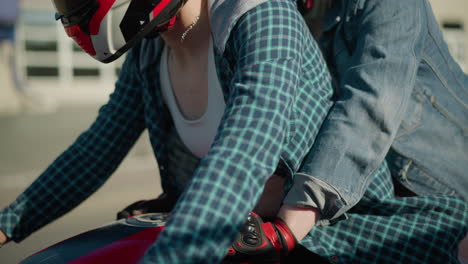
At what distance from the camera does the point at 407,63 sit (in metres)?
1.81

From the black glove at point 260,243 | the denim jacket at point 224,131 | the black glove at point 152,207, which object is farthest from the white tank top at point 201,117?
the black glove at point 260,243

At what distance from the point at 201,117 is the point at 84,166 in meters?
0.54

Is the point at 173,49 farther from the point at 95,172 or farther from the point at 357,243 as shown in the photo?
the point at 357,243

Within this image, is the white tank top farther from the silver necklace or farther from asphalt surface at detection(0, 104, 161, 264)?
asphalt surface at detection(0, 104, 161, 264)

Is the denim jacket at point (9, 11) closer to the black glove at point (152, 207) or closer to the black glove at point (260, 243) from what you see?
the black glove at point (152, 207)

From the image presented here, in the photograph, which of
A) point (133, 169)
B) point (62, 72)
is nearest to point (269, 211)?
point (133, 169)

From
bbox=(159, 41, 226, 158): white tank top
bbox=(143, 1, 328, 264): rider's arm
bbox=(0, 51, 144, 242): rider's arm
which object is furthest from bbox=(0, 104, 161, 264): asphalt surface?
bbox=(143, 1, 328, 264): rider's arm

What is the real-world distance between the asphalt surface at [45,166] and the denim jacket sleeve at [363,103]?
2507mm

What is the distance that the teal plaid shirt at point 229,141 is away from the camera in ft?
4.41

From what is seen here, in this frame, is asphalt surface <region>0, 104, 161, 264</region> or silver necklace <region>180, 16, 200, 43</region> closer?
silver necklace <region>180, 16, 200, 43</region>

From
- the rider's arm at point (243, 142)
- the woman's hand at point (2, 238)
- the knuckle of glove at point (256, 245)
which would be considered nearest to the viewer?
the rider's arm at point (243, 142)

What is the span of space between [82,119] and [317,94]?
11805 mm

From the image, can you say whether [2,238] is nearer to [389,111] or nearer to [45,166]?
[389,111]

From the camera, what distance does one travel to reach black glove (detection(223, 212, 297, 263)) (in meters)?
1.56
